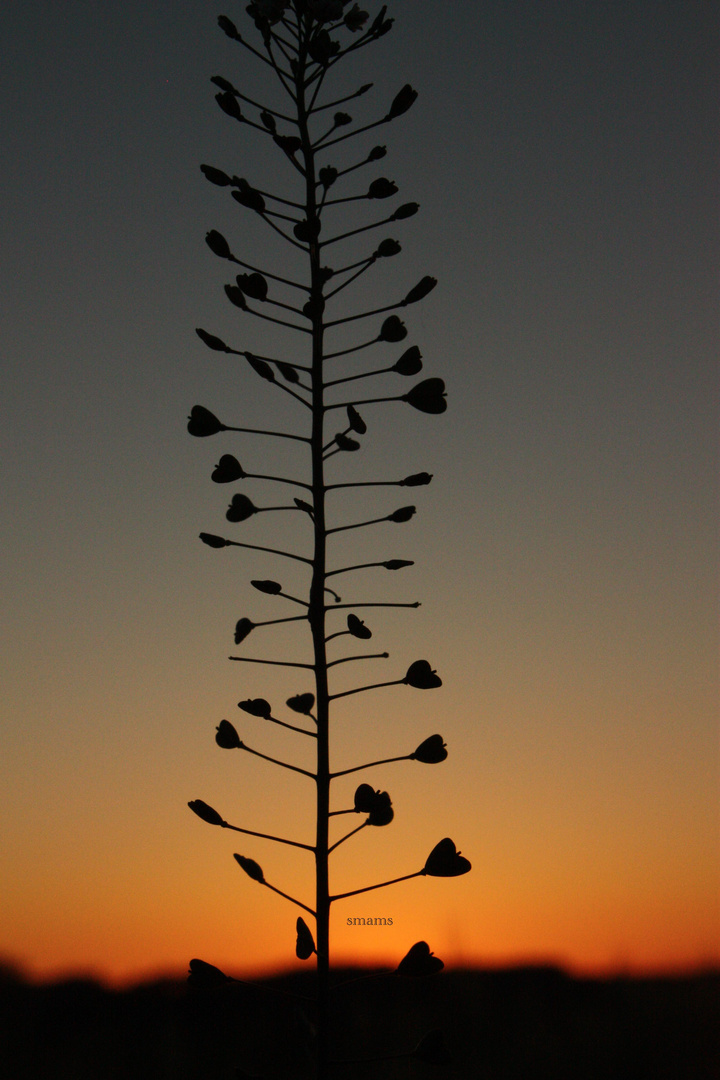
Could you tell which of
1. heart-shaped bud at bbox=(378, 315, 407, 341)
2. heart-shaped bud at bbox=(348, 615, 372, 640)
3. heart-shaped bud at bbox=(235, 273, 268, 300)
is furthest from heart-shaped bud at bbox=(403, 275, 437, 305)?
heart-shaped bud at bbox=(348, 615, 372, 640)

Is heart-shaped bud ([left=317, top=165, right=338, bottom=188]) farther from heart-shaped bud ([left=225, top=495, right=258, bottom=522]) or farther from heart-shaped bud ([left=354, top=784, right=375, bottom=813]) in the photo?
heart-shaped bud ([left=354, top=784, right=375, bottom=813])

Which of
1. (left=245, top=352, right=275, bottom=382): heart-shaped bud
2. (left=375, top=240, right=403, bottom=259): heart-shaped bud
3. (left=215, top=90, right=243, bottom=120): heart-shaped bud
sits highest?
(left=215, top=90, right=243, bottom=120): heart-shaped bud

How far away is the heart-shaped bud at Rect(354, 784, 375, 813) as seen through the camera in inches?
112

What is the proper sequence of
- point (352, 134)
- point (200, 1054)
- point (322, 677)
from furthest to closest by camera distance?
point (200, 1054), point (352, 134), point (322, 677)

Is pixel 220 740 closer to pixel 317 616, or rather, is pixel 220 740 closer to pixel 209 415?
pixel 317 616

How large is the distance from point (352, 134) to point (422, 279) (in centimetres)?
70

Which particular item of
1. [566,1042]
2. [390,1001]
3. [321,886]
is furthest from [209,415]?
[566,1042]

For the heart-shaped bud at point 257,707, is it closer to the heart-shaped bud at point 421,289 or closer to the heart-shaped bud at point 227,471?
the heart-shaped bud at point 227,471

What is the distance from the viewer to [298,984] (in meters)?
4.50

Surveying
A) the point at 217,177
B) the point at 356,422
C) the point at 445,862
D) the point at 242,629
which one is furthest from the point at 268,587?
the point at 217,177

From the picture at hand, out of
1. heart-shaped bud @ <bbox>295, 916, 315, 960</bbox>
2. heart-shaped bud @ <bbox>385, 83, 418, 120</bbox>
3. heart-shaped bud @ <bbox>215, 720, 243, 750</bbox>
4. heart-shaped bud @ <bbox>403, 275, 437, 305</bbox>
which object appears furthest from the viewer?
heart-shaped bud @ <bbox>385, 83, 418, 120</bbox>

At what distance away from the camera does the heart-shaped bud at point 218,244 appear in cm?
325

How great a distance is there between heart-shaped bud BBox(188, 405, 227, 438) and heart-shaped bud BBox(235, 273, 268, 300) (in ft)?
1.40

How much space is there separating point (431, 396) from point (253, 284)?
70cm
